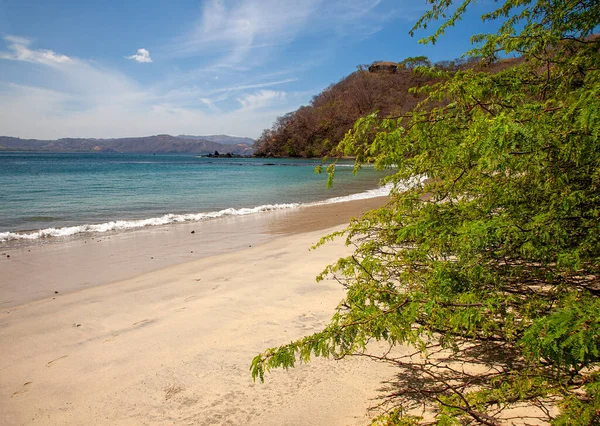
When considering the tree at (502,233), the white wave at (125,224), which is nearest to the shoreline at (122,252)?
the white wave at (125,224)

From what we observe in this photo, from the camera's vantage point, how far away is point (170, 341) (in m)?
3.71

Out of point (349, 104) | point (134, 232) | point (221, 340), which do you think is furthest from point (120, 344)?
point (349, 104)

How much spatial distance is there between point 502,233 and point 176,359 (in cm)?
298

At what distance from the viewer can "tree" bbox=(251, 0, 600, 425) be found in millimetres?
1460

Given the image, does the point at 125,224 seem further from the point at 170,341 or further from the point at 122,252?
the point at 170,341

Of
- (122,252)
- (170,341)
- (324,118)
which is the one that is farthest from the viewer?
(324,118)

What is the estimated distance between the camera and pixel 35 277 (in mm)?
6578

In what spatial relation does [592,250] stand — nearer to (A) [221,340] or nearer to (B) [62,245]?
(A) [221,340]

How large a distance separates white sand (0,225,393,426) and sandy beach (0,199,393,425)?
13mm

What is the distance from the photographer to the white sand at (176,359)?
2.64 meters

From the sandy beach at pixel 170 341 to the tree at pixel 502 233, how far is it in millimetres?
803

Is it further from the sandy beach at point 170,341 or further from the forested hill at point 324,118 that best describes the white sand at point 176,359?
the forested hill at point 324,118

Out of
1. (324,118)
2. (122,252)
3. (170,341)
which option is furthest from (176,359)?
(324,118)

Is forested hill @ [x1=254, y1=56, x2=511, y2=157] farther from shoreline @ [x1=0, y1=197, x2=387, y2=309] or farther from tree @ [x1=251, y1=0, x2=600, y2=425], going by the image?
tree @ [x1=251, y1=0, x2=600, y2=425]
